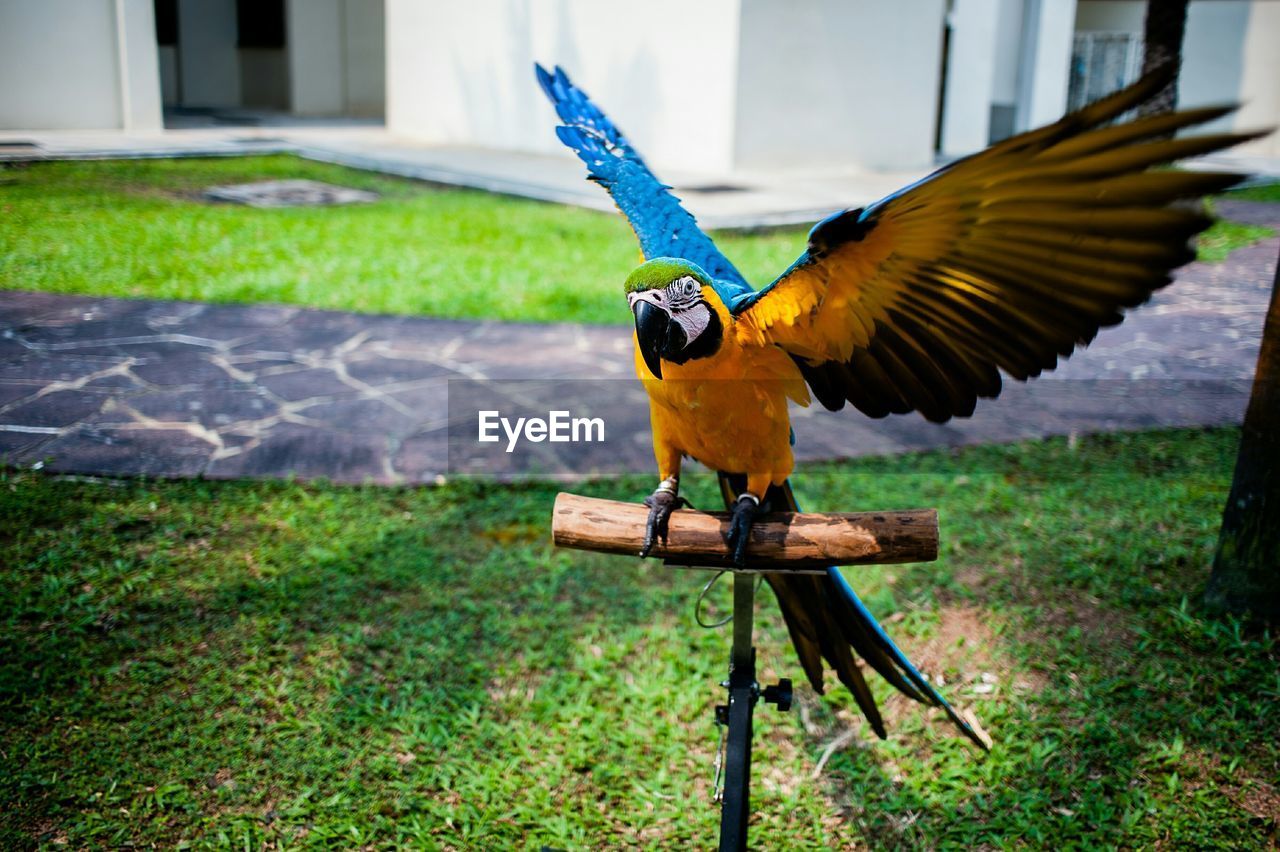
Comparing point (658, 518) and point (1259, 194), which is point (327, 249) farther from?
point (1259, 194)

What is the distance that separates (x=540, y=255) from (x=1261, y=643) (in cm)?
525

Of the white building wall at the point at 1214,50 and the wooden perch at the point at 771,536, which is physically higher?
the white building wall at the point at 1214,50

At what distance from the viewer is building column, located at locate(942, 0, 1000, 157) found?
11945 millimetres

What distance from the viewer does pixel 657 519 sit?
1.75 m

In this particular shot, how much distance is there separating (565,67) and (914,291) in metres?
10.4

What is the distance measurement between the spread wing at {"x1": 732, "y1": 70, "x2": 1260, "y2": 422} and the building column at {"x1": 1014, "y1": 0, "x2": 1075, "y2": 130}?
12275 mm

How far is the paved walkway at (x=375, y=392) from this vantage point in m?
3.92

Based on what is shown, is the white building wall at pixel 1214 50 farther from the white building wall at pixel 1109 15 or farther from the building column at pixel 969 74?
the building column at pixel 969 74

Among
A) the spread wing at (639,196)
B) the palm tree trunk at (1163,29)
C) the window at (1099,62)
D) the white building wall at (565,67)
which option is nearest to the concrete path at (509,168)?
the white building wall at (565,67)

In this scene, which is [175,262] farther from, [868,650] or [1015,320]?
[1015,320]

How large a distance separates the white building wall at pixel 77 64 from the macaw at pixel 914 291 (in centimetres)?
1096

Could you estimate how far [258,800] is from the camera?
89.5 inches

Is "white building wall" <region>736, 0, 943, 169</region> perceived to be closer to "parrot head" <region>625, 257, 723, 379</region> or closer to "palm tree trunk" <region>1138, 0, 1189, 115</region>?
"palm tree trunk" <region>1138, 0, 1189, 115</region>

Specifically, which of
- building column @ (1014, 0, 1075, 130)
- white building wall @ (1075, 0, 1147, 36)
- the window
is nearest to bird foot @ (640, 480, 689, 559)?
building column @ (1014, 0, 1075, 130)
